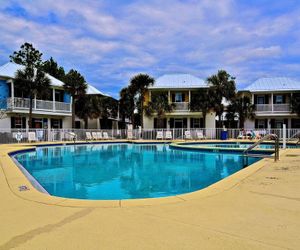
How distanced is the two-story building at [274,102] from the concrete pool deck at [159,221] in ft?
84.6

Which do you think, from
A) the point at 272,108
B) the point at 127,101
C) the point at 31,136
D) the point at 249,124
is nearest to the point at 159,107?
the point at 127,101

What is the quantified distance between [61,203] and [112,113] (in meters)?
32.5

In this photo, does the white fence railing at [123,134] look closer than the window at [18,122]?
Yes

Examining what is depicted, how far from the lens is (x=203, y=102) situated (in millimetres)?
27234

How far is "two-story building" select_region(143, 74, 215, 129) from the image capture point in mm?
29219

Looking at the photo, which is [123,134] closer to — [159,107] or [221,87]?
[159,107]

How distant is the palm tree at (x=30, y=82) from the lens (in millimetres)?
23297

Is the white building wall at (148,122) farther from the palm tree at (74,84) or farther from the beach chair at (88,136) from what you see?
the palm tree at (74,84)

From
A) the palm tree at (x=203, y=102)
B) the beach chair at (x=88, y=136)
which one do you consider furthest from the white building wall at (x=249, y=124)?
the beach chair at (x=88, y=136)

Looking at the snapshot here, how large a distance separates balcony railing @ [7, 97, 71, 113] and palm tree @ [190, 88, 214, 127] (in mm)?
12818

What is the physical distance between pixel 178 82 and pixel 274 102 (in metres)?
10.5

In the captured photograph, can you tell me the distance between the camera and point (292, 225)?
11.4ft

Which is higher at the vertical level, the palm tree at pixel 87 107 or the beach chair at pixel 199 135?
the palm tree at pixel 87 107

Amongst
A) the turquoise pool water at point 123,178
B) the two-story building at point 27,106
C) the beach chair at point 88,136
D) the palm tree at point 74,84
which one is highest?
the palm tree at point 74,84
